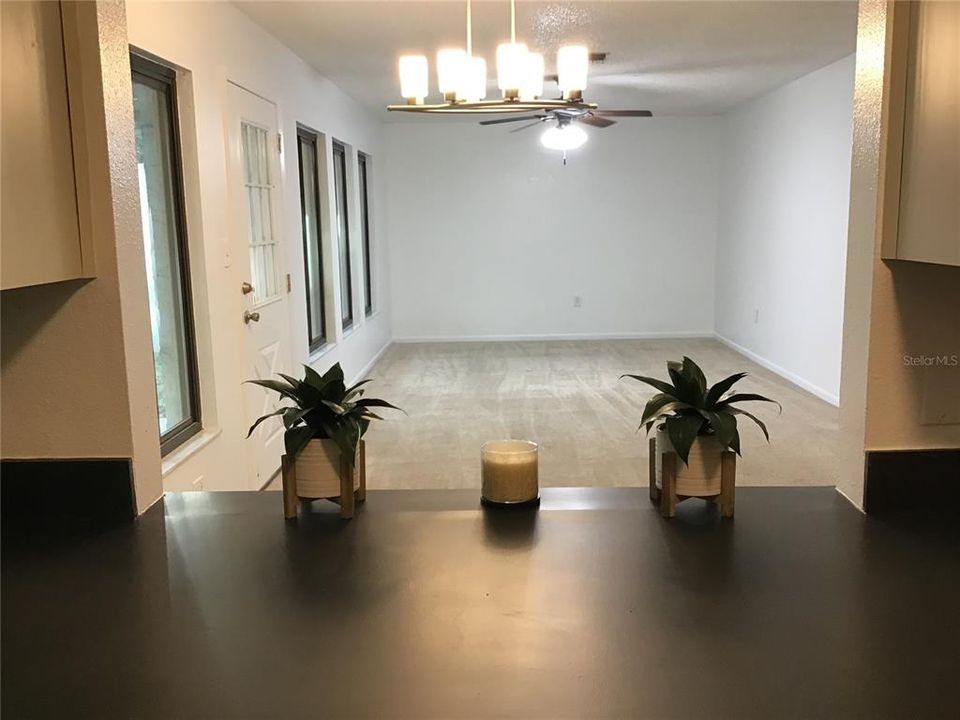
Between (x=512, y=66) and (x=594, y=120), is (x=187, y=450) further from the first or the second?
(x=594, y=120)

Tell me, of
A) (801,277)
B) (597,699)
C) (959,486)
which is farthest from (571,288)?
(597,699)

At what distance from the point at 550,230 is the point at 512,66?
567 cm

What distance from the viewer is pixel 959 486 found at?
59.2 inches

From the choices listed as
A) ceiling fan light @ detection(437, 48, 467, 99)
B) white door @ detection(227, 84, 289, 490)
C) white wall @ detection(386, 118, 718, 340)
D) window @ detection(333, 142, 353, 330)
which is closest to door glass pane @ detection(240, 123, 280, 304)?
white door @ detection(227, 84, 289, 490)

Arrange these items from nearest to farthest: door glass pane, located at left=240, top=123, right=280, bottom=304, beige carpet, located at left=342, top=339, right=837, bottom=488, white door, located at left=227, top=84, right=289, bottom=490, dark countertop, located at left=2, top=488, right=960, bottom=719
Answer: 1. dark countertop, located at left=2, top=488, right=960, bottom=719
2. white door, located at left=227, top=84, right=289, bottom=490
3. door glass pane, located at left=240, top=123, right=280, bottom=304
4. beige carpet, located at left=342, top=339, right=837, bottom=488

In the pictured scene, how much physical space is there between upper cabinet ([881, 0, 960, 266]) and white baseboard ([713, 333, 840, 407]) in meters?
4.75

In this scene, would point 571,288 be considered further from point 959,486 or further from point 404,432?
point 959,486

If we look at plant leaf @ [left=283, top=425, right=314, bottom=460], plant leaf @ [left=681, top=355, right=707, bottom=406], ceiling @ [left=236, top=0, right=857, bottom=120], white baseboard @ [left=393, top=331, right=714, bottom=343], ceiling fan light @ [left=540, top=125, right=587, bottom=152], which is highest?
ceiling @ [left=236, top=0, right=857, bottom=120]

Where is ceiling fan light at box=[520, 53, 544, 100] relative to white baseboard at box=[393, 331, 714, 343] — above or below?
above

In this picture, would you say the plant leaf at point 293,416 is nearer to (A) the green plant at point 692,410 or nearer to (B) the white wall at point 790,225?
→ (A) the green plant at point 692,410

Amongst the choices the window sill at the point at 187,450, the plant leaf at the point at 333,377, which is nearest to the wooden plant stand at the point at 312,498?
the plant leaf at the point at 333,377

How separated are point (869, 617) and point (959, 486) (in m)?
0.55

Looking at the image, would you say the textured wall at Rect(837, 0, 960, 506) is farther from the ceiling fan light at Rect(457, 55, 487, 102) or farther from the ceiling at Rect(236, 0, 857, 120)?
the ceiling at Rect(236, 0, 857, 120)

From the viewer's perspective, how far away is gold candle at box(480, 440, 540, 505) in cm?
151
